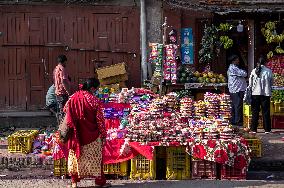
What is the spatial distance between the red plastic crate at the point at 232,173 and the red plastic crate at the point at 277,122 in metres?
5.15

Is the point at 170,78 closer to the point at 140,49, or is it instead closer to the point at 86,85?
Answer: the point at 140,49

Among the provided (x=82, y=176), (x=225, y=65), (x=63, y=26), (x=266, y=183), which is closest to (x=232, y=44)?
(x=225, y=65)

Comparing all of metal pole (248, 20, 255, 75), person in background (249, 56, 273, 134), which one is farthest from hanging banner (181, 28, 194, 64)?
person in background (249, 56, 273, 134)

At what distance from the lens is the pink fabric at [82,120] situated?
9.11m

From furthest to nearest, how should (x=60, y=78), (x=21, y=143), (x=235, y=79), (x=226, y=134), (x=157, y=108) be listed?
1. (x=235, y=79)
2. (x=60, y=78)
3. (x=21, y=143)
4. (x=157, y=108)
5. (x=226, y=134)

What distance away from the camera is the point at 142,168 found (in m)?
9.97

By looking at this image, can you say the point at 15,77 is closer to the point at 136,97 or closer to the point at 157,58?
the point at 157,58

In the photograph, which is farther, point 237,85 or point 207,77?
point 207,77

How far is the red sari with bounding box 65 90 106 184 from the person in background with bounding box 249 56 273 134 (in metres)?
5.57

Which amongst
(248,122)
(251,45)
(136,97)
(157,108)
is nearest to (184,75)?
(248,122)

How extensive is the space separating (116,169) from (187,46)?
6.50 meters

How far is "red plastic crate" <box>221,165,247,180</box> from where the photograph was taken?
987 cm

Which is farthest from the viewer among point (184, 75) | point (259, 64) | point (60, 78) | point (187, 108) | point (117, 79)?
point (117, 79)

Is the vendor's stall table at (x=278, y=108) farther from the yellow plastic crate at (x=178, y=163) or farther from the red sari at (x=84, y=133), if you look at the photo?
the red sari at (x=84, y=133)
